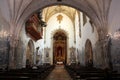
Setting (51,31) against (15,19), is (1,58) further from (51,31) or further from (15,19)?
(51,31)

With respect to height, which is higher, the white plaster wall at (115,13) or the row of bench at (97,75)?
the white plaster wall at (115,13)

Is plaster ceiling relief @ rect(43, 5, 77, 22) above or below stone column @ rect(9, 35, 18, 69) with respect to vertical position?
above

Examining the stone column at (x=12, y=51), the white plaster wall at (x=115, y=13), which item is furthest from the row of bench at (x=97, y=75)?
the stone column at (x=12, y=51)

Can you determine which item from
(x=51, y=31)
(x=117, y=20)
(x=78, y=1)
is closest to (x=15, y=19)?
(x=78, y=1)

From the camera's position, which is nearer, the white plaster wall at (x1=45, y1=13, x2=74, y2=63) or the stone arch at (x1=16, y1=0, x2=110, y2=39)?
the stone arch at (x1=16, y1=0, x2=110, y2=39)

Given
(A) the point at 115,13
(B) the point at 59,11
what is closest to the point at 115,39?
(A) the point at 115,13

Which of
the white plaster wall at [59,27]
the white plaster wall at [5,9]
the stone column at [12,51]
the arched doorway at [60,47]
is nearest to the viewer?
the white plaster wall at [5,9]

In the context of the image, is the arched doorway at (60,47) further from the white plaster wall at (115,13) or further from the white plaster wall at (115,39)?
the white plaster wall at (115,39)

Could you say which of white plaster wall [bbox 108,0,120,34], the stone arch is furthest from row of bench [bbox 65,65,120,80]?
the stone arch

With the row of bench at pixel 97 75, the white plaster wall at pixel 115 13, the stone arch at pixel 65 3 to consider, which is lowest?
the row of bench at pixel 97 75

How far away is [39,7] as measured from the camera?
1432 cm

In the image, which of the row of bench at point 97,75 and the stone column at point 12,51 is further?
the stone column at point 12,51

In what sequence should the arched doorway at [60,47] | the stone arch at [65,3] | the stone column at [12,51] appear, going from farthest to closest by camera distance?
the arched doorway at [60,47] → the stone arch at [65,3] → the stone column at [12,51]

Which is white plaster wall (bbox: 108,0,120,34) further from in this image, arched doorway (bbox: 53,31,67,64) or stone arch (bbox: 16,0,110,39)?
arched doorway (bbox: 53,31,67,64)
